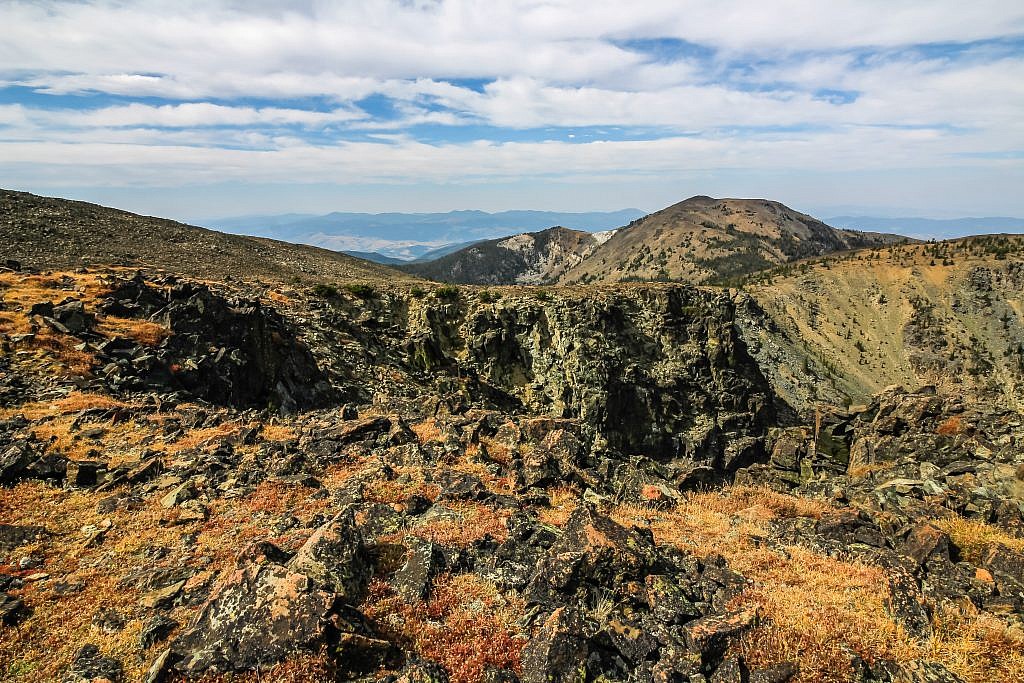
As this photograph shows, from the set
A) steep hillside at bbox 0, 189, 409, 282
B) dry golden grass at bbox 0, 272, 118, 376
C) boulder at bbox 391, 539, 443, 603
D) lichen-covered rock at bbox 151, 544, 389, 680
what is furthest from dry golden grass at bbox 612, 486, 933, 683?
steep hillside at bbox 0, 189, 409, 282

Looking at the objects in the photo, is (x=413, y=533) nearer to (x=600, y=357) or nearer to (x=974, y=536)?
(x=974, y=536)

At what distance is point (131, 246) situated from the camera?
45.2 m

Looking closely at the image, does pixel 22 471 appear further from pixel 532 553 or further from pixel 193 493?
pixel 532 553

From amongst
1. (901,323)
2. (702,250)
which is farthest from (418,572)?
(702,250)

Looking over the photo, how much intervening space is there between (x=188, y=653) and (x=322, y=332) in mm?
28873

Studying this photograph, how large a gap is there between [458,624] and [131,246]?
51499mm

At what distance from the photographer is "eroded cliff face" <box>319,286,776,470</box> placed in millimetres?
40812

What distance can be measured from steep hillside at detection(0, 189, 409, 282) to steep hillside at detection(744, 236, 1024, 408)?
63.6 metres

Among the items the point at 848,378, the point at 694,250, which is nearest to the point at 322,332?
the point at 848,378

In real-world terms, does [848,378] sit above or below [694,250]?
below

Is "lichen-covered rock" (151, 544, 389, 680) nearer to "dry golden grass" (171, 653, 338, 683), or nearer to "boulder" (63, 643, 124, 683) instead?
"dry golden grass" (171, 653, 338, 683)

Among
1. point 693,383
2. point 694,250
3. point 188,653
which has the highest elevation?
point 694,250

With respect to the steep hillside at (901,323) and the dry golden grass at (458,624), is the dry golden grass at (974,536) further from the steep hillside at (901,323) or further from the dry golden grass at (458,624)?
the steep hillside at (901,323)

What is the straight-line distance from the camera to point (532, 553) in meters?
11.2
